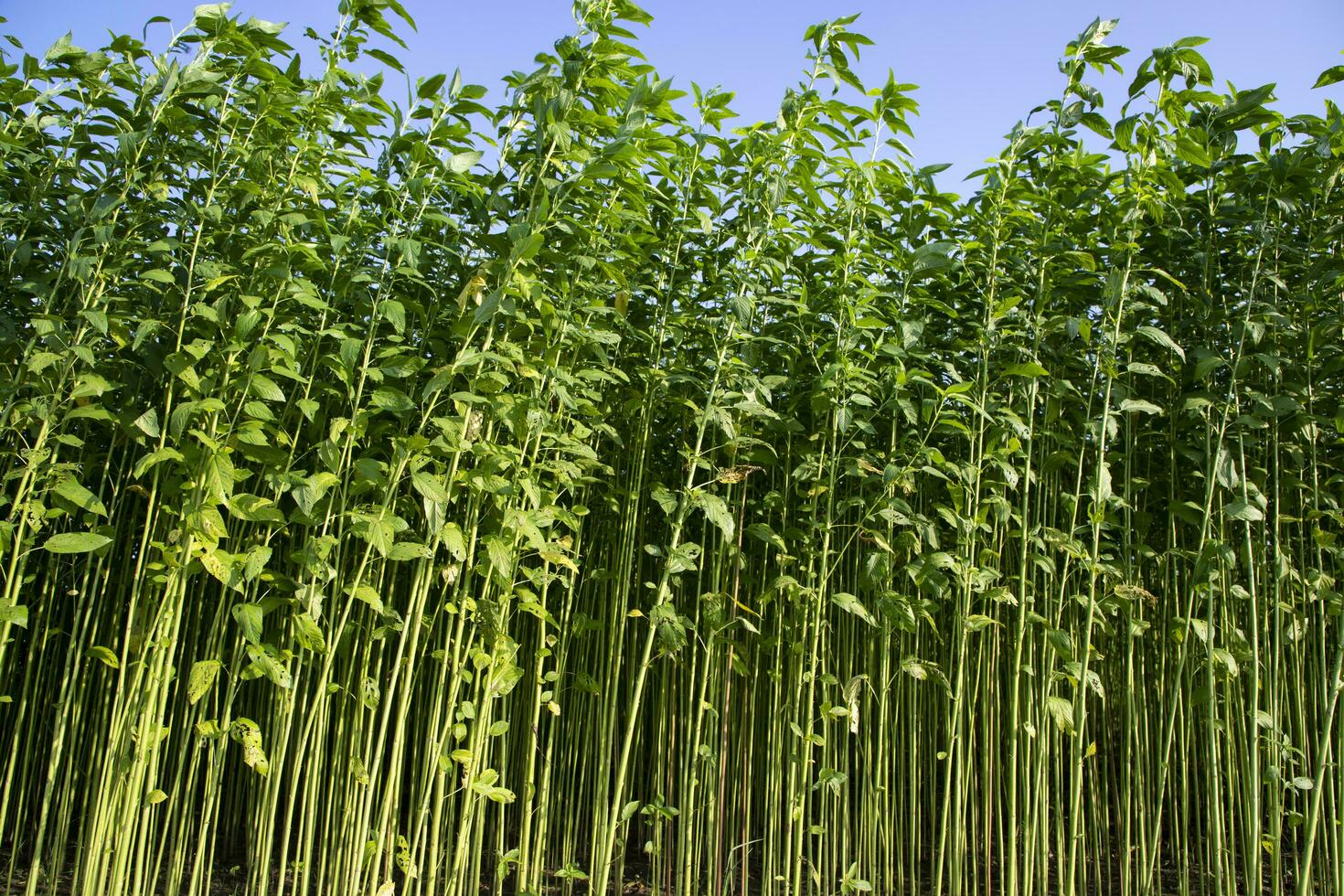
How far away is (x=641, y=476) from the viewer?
2.80 m

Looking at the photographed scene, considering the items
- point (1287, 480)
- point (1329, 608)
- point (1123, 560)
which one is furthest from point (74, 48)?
point (1329, 608)

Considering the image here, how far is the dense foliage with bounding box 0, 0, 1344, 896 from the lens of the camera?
2.29 metres

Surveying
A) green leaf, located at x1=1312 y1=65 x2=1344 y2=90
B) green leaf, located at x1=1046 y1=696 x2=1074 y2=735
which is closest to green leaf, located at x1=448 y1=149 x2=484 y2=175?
green leaf, located at x1=1046 y1=696 x2=1074 y2=735

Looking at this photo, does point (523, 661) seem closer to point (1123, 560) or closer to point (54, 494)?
point (54, 494)

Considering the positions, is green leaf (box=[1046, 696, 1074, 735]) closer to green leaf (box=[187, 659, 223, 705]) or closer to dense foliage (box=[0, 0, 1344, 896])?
dense foliage (box=[0, 0, 1344, 896])

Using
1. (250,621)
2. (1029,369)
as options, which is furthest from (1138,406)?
(250,621)

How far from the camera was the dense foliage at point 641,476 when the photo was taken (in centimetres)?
229

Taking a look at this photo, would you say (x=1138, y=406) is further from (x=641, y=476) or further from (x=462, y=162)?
(x=462, y=162)

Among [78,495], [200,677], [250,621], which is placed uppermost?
[78,495]

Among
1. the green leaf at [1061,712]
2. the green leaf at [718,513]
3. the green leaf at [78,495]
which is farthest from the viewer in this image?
the green leaf at [1061,712]

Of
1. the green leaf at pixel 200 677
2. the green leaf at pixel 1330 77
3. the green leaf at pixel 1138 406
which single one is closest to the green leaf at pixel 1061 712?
the green leaf at pixel 1138 406

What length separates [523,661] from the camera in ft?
9.81

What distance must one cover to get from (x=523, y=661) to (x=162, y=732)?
3.61 ft

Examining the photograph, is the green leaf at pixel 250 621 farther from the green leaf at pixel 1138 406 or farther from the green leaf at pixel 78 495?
the green leaf at pixel 1138 406
